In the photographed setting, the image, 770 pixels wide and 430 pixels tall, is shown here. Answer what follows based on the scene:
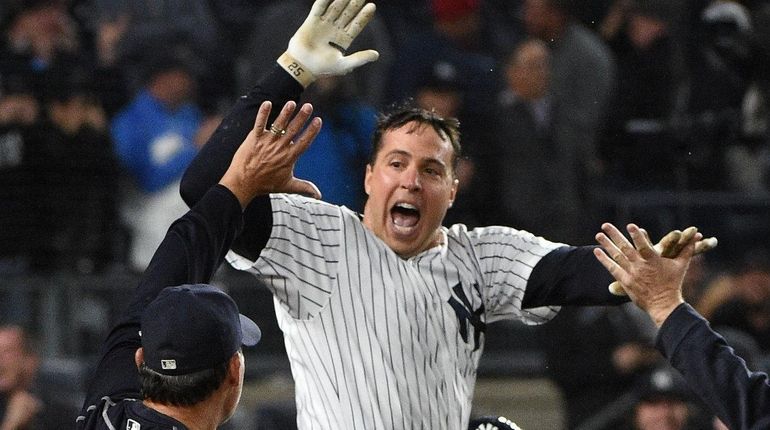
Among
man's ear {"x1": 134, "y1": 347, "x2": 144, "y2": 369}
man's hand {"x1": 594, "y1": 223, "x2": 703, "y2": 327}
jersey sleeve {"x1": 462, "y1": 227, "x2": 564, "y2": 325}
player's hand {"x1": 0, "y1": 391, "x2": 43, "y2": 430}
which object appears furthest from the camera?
player's hand {"x1": 0, "y1": 391, "x2": 43, "y2": 430}

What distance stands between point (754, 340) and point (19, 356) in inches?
127

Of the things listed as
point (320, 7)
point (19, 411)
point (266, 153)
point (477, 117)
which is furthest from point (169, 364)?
point (477, 117)

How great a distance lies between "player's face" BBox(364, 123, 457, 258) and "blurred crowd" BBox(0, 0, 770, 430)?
2.53 m

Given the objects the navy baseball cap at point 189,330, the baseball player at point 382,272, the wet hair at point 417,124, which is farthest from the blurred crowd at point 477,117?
the navy baseball cap at point 189,330

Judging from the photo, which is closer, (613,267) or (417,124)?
(613,267)

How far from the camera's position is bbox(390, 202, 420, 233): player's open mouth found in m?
3.34

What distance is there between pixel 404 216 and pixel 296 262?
0.31 meters

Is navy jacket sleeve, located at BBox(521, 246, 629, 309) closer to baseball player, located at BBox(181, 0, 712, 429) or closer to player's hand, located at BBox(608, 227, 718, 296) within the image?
baseball player, located at BBox(181, 0, 712, 429)

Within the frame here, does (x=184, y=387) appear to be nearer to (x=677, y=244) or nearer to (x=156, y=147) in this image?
(x=677, y=244)

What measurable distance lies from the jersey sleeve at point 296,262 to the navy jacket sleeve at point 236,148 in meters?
0.03

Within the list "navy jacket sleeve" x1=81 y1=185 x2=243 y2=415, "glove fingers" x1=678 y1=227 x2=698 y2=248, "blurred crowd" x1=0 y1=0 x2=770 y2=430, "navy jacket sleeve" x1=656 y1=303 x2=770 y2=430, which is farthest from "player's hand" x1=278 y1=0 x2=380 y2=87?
"blurred crowd" x1=0 y1=0 x2=770 y2=430

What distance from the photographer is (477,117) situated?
6.38 metres

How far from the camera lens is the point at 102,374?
2734 millimetres

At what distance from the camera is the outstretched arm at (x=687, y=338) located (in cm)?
255
